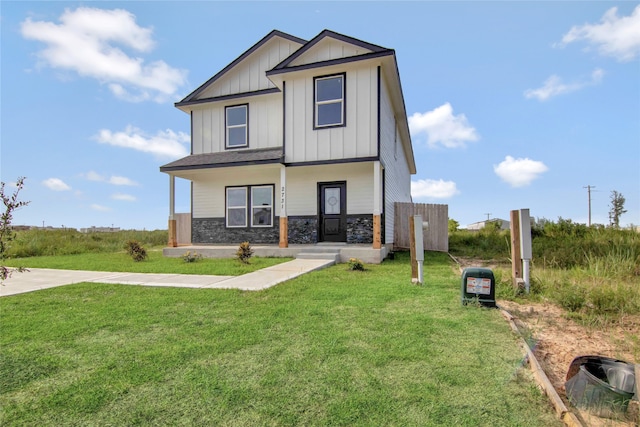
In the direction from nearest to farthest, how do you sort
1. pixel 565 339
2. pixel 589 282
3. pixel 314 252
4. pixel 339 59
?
pixel 565 339, pixel 589 282, pixel 339 59, pixel 314 252

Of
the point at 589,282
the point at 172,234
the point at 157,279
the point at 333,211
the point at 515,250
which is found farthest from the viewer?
the point at 172,234

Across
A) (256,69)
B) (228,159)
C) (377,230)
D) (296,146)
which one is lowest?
(377,230)

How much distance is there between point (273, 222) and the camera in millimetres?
12523

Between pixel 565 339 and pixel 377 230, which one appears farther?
pixel 377 230

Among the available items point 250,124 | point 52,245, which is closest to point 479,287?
point 250,124

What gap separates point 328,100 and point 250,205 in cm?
512

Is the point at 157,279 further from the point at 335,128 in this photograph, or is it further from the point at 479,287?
the point at 335,128

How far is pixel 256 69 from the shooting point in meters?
13.3

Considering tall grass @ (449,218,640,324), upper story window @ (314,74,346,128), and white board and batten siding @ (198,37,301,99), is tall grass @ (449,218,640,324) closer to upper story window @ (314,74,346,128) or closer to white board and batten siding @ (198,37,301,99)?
upper story window @ (314,74,346,128)

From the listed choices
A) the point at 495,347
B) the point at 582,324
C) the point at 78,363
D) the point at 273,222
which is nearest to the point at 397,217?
the point at 273,222

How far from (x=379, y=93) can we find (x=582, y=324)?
8191mm

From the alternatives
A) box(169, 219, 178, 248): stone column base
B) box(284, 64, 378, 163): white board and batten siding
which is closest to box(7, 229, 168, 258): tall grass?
box(169, 219, 178, 248): stone column base

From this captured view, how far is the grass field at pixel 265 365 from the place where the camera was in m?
2.00

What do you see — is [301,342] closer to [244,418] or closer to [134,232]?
[244,418]
